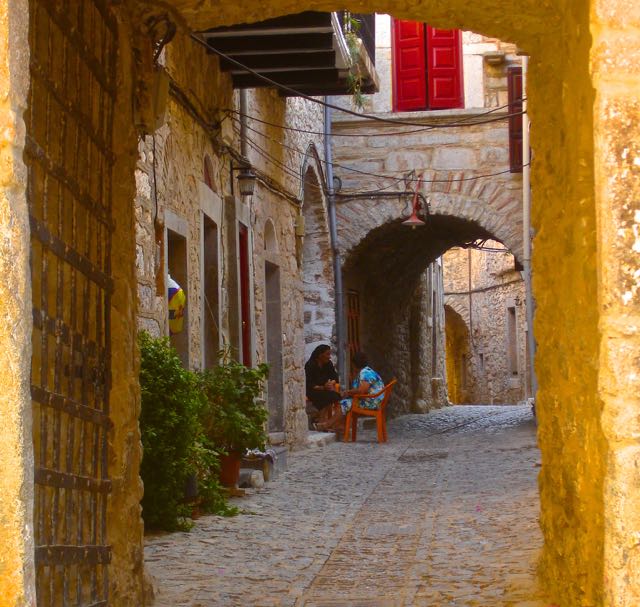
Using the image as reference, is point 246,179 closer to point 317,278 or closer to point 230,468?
point 230,468

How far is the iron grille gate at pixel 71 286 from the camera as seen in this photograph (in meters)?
3.37

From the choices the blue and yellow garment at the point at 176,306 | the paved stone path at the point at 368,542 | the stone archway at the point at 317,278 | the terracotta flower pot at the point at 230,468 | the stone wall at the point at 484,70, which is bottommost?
the paved stone path at the point at 368,542

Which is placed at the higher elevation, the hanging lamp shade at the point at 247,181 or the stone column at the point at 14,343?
the hanging lamp shade at the point at 247,181

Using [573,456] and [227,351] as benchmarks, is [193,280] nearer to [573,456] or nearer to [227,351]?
[227,351]

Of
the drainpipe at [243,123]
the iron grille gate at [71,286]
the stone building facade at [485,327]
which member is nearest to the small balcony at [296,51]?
the drainpipe at [243,123]

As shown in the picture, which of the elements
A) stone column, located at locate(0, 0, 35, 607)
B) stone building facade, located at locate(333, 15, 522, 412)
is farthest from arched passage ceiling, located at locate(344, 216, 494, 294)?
stone column, located at locate(0, 0, 35, 607)

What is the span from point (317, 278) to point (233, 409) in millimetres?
7307

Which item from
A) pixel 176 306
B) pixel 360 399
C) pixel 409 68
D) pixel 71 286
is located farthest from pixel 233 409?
pixel 409 68

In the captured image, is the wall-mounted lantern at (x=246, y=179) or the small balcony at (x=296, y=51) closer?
the small balcony at (x=296, y=51)

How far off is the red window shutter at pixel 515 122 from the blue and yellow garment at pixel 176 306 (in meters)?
7.52

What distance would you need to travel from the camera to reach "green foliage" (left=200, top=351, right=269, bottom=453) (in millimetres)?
7711

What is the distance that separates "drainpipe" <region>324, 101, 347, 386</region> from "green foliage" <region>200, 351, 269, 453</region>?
22.0ft

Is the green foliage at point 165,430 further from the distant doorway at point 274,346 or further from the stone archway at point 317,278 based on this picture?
the stone archway at point 317,278

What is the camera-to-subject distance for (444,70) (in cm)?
1508
